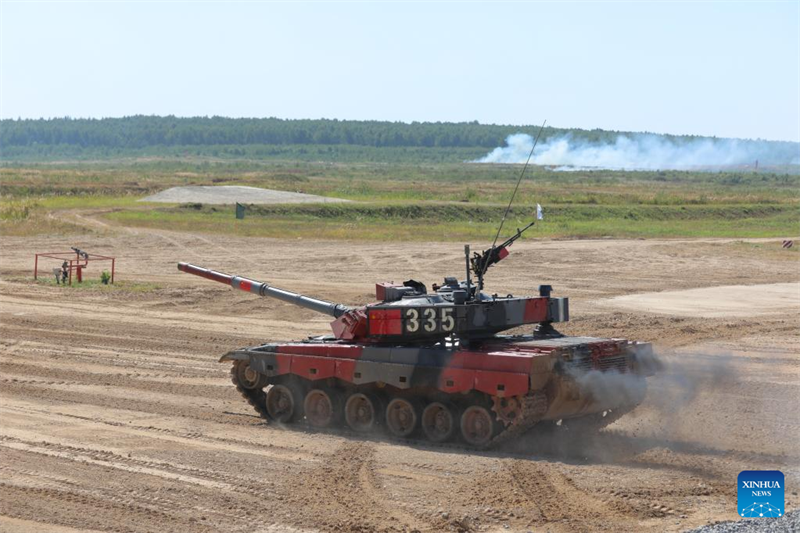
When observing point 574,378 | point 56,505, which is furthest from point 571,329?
point 56,505

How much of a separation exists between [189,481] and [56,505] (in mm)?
1720

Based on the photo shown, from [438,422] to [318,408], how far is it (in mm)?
2342

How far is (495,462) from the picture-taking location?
1532 centimetres

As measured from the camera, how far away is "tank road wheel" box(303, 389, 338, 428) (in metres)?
18.1

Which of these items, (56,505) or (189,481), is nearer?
(56,505)

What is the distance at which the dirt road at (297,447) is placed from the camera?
12977 millimetres

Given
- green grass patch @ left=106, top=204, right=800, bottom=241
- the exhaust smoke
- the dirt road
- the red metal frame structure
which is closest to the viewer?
the dirt road

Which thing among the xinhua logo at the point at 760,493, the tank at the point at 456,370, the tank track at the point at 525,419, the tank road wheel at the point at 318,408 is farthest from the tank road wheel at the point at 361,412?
the xinhua logo at the point at 760,493

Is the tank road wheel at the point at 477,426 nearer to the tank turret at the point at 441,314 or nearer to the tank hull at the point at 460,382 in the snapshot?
the tank hull at the point at 460,382

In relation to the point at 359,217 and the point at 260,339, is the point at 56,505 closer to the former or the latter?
the point at 260,339

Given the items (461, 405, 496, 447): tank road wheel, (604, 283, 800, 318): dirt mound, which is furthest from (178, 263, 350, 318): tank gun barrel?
(604, 283, 800, 318): dirt mound

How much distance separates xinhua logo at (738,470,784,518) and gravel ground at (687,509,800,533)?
15cm

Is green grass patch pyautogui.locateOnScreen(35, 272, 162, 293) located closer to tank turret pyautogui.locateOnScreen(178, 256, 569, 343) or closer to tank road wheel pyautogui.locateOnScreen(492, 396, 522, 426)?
tank turret pyautogui.locateOnScreen(178, 256, 569, 343)

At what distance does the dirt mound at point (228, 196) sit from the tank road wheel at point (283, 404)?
1911 inches
